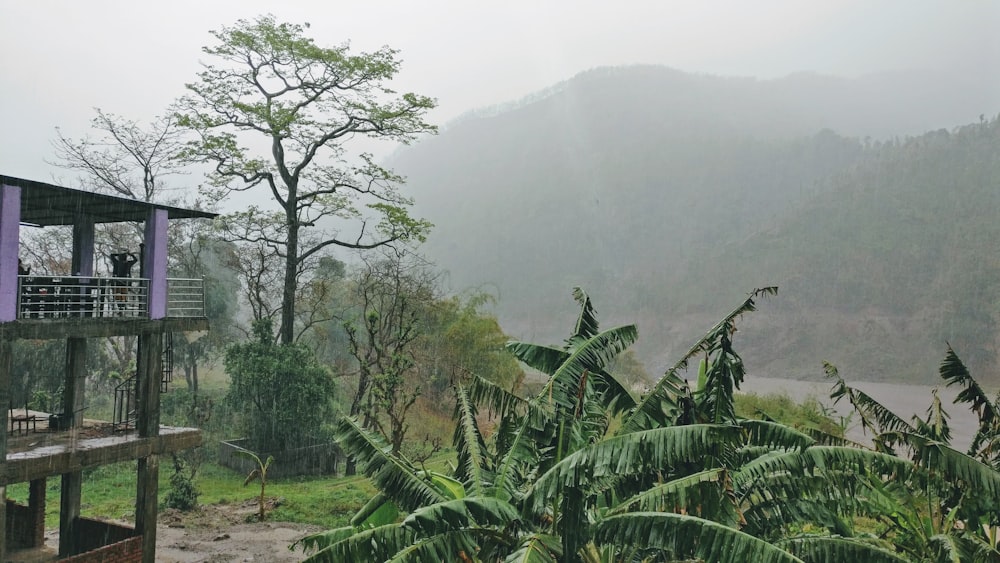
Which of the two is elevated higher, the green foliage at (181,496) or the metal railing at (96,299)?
the metal railing at (96,299)

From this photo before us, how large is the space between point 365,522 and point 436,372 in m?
18.9

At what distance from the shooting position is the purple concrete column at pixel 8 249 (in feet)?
28.0

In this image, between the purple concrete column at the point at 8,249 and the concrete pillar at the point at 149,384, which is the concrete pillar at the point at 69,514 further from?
the purple concrete column at the point at 8,249

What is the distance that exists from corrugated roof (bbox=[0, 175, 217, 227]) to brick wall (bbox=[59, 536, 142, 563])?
191 inches

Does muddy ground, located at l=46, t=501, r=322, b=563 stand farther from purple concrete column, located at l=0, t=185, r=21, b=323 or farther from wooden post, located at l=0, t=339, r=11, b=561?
purple concrete column, located at l=0, t=185, r=21, b=323

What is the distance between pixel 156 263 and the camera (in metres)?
10.5

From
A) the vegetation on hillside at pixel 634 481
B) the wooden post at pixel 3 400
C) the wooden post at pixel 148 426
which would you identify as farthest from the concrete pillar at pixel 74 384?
the vegetation on hillside at pixel 634 481

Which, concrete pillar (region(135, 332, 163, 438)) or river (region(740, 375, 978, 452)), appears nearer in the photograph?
concrete pillar (region(135, 332, 163, 438))

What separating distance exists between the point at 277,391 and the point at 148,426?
9544mm

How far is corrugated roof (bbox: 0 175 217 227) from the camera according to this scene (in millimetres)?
9211

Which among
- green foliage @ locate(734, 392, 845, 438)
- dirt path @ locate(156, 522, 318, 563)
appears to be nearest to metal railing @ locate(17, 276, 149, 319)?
dirt path @ locate(156, 522, 318, 563)

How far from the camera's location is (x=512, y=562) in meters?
4.65

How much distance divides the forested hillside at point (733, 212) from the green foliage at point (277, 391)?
10.8 m

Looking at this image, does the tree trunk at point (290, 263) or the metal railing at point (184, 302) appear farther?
the tree trunk at point (290, 263)
